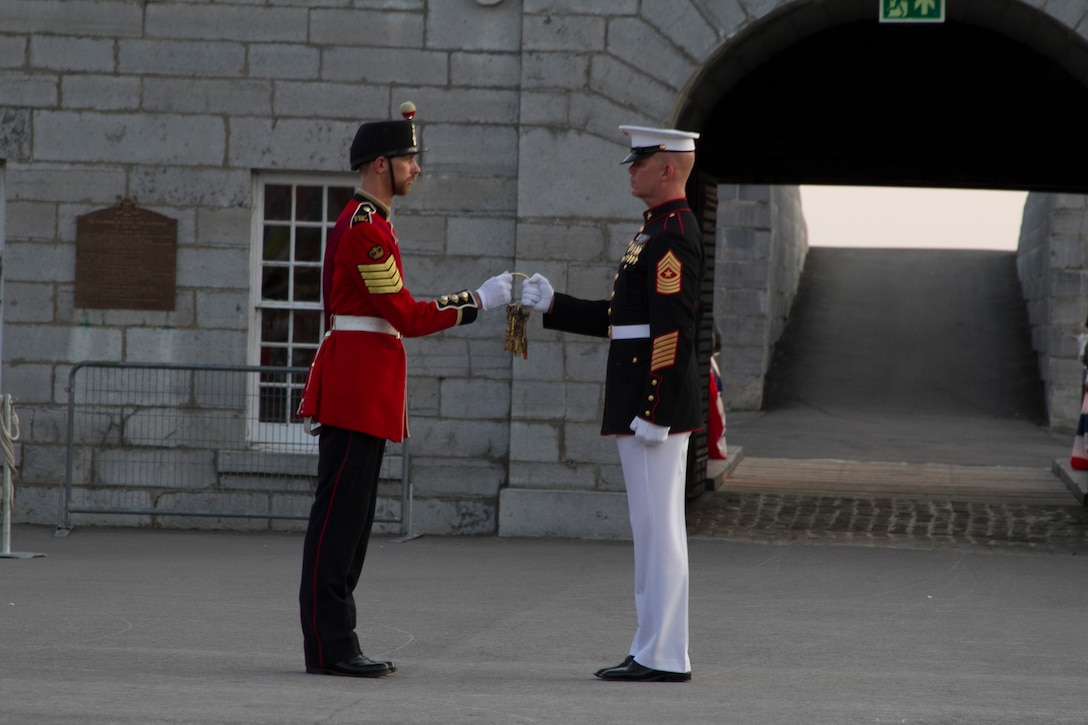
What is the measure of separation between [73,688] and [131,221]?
5.70 meters

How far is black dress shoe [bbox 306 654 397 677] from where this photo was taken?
550 cm

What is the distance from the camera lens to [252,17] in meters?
10.3

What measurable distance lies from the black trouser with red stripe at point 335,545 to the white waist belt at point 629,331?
1.01 metres

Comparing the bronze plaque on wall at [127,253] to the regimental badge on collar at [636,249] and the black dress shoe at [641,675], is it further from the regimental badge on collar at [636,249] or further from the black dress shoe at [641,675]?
the black dress shoe at [641,675]

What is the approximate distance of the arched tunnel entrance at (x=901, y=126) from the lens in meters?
10.4

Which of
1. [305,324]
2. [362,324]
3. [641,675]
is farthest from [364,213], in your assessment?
[305,324]

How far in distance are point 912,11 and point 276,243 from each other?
182 inches

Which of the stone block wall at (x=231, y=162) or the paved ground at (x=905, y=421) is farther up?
the stone block wall at (x=231, y=162)

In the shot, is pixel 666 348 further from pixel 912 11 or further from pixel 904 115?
pixel 904 115

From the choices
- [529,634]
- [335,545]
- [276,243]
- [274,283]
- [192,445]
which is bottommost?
[529,634]

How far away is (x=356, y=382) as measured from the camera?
5590mm

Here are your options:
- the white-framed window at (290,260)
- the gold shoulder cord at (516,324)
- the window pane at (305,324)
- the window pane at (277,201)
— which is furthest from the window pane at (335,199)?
the gold shoulder cord at (516,324)

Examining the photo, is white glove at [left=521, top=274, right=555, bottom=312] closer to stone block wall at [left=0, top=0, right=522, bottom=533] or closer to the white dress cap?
the white dress cap

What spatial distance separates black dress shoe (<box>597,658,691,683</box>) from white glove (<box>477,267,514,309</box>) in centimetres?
144
